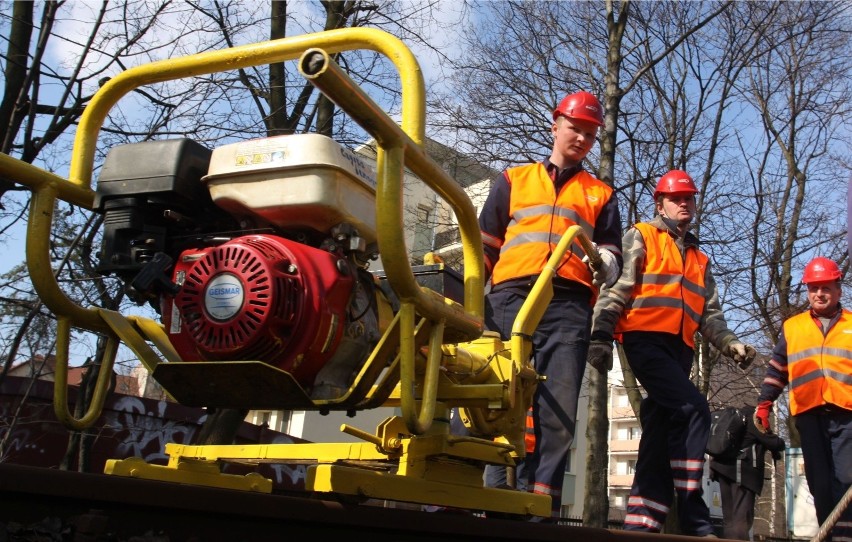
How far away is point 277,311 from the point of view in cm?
272

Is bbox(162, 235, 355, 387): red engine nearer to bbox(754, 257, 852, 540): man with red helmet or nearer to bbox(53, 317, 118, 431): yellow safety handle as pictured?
bbox(53, 317, 118, 431): yellow safety handle

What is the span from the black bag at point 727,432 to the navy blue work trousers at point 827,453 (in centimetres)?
68

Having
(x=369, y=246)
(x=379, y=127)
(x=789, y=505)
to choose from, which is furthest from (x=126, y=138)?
(x=789, y=505)

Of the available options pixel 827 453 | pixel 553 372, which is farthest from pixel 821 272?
pixel 553 372

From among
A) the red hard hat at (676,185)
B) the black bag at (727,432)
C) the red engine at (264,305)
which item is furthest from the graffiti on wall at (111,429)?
the red engine at (264,305)

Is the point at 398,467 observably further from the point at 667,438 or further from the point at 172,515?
the point at 667,438

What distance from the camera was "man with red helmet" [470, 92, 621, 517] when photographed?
4.14 meters

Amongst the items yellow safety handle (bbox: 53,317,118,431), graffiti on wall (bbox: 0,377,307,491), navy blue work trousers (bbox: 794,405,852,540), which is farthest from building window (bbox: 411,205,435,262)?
yellow safety handle (bbox: 53,317,118,431)

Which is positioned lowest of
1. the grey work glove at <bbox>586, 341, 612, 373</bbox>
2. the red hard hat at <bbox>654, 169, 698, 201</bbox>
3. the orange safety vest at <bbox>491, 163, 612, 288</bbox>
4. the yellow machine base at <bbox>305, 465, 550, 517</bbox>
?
the yellow machine base at <bbox>305, 465, 550, 517</bbox>

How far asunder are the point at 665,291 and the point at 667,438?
2.65 ft

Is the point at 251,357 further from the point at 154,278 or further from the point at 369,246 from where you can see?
the point at 369,246

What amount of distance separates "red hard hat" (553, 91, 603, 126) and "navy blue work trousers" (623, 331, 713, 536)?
47.9 inches

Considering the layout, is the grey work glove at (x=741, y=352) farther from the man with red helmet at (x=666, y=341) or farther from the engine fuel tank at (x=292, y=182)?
the engine fuel tank at (x=292, y=182)

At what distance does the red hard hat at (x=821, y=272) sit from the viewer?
241 inches
